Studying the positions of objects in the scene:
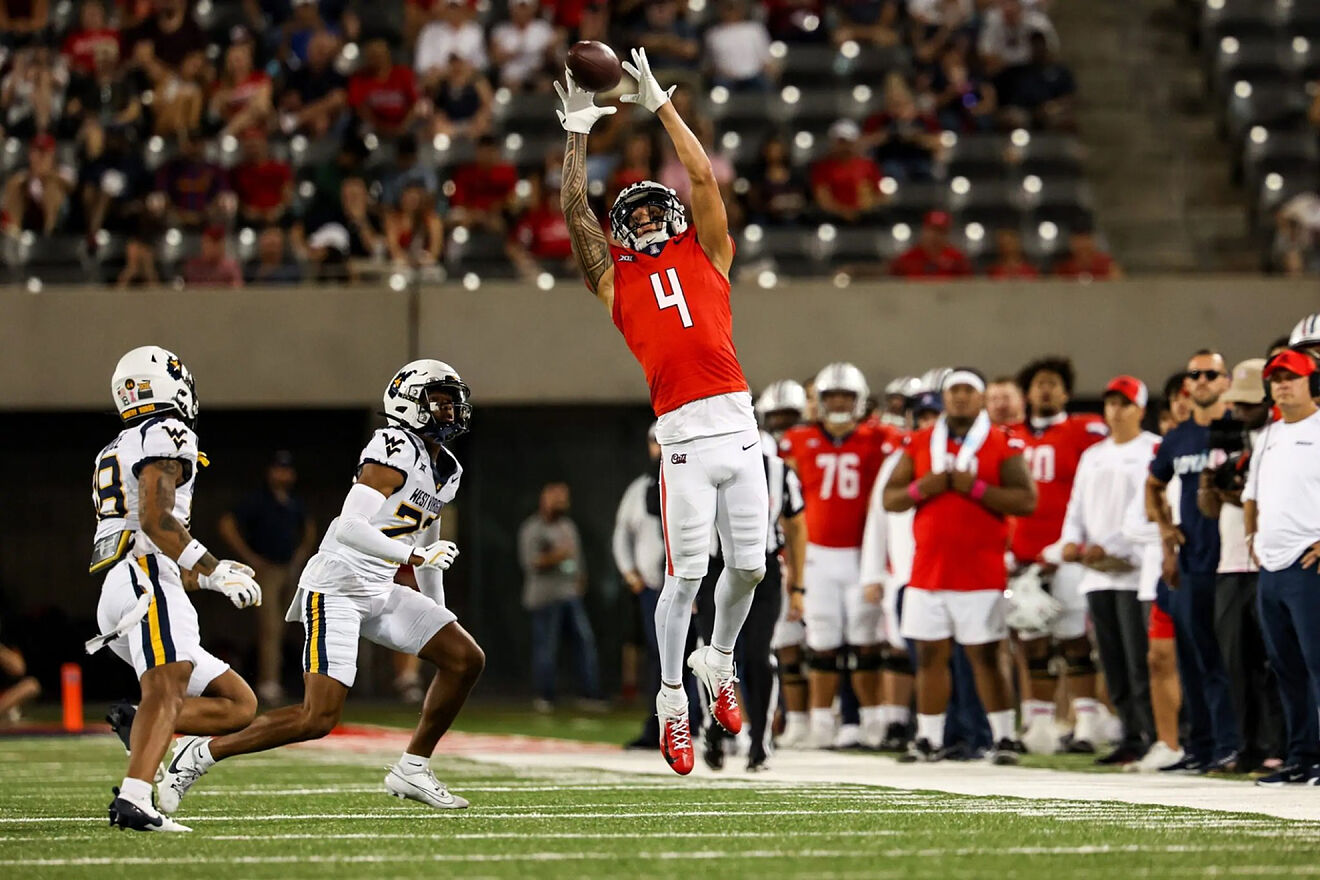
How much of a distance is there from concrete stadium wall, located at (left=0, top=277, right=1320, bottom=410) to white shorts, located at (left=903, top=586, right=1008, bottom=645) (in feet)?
21.5

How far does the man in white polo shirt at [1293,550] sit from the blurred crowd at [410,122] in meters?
8.46

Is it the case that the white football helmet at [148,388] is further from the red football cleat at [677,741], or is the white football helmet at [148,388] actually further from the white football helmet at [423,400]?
the red football cleat at [677,741]

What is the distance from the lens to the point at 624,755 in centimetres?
1175

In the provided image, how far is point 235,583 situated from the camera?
272 inches

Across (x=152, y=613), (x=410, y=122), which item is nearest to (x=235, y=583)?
(x=152, y=613)

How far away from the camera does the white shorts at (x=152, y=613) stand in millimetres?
7055

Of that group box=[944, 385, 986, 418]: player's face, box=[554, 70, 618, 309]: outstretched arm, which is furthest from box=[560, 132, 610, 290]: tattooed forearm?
box=[944, 385, 986, 418]: player's face

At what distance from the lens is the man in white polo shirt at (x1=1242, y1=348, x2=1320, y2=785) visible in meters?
8.65

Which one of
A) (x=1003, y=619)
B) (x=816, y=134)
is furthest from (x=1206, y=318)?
(x=1003, y=619)

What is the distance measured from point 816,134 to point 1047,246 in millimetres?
2379

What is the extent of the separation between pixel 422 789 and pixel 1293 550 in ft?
12.4

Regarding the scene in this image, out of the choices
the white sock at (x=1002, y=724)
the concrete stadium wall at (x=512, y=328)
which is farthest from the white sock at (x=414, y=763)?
the concrete stadium wall at (x=512, y=328)

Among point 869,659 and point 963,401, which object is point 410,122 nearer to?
point 869,659

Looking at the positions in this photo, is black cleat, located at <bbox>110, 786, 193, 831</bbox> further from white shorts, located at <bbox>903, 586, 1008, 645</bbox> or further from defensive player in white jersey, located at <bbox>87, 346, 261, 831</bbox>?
white shorts, located at <bbox>903, 586, 1008, 645</bbox>
